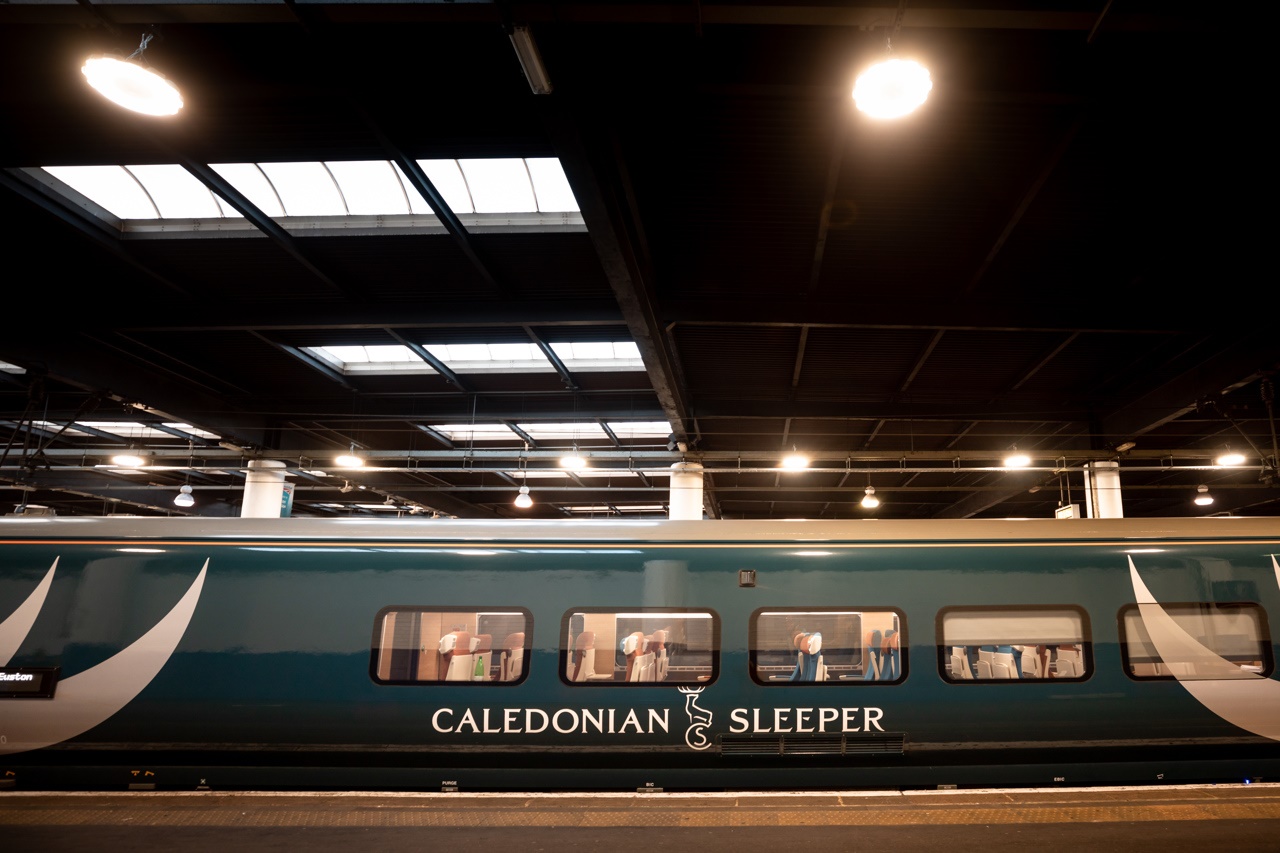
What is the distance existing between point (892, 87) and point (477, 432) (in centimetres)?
1526

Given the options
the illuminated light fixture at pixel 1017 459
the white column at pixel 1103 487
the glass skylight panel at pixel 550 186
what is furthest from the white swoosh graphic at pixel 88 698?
the white column at pixel 1103 487

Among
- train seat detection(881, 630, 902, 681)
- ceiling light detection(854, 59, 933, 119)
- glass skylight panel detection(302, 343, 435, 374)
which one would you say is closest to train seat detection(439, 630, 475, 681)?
train seat detection(881, 630, 902, 681)

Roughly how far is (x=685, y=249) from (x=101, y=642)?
695 cm

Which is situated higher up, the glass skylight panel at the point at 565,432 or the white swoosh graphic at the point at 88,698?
the glass skylight panel at the point at 565,432

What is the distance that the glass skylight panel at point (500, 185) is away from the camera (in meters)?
7.68

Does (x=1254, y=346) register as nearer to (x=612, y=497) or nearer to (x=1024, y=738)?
(x=1024, y=738)

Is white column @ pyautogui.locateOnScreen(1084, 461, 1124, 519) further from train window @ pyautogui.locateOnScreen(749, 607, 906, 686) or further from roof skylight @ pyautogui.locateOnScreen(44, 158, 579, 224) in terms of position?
roof skylight @ pyautogui.locateOnScreen(44, 158, 579, 224)

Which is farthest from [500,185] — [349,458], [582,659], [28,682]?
[349,458]

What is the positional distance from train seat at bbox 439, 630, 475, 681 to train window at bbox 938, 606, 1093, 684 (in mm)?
4182

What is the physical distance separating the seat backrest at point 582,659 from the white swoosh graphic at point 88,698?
136 inches

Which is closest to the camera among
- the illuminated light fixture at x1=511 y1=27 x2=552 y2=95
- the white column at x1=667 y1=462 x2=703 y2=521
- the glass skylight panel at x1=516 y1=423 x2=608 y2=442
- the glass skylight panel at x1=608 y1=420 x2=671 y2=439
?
the illuminated light fixture at x1=511 y1=27 x2=552 y2=95

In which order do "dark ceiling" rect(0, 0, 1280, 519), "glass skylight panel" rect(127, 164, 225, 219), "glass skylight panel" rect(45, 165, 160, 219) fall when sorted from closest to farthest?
"dark ceiling" rect(0, 0, 1280, 519), "glass skylight panel" rect(127, 164, 225, 219), "glass skylight panel" rect(45, 165, 160, 219)

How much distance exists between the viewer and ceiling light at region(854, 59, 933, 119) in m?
4.53

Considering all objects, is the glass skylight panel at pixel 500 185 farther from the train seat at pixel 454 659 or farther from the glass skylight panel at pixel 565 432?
the glass skylight panel at pixel 565 432
